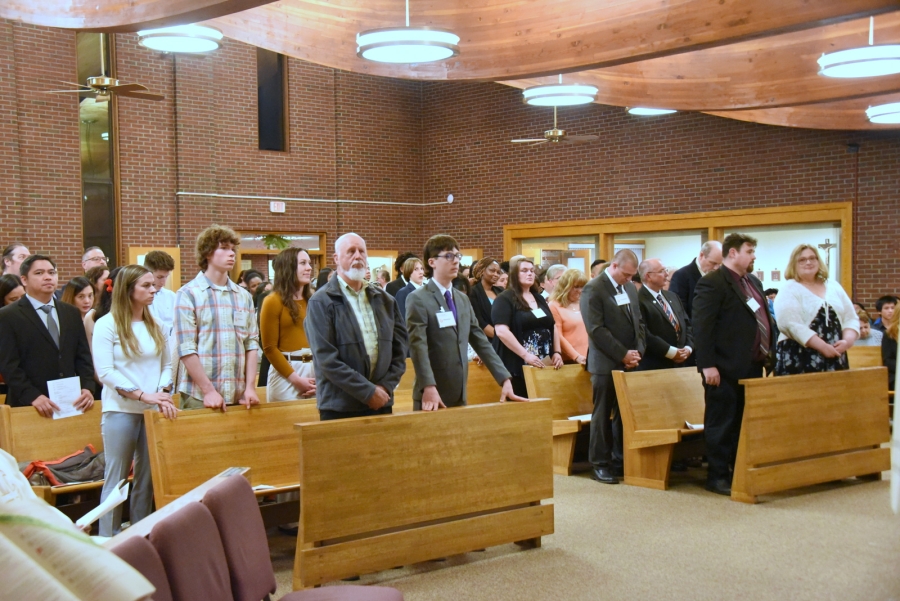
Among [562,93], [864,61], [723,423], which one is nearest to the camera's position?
[723,423]

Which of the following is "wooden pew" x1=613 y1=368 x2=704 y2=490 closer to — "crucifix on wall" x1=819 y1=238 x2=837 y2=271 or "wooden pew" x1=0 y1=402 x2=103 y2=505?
"wooden pew" x1=0 y1=402 x2=103 y2=505

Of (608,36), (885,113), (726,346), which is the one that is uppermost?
(608,36)

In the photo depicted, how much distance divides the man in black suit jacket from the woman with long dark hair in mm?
2788

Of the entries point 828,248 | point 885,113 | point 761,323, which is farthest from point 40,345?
point 828,248

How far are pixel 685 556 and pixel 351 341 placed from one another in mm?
2038

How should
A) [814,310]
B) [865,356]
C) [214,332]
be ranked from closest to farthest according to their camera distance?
[214,332] < [814,310] < [865,356]

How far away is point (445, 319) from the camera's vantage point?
470 cm

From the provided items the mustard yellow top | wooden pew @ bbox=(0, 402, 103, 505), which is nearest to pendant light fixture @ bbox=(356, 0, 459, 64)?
the mustard yellow top

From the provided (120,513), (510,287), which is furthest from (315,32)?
(120,513)

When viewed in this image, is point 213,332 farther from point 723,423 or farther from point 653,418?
point 723,423

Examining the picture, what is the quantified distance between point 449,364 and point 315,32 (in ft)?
16.7

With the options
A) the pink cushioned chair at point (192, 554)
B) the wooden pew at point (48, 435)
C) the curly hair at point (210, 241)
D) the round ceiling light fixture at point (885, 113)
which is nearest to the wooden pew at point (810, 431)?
the curly hair at point (210, 241)

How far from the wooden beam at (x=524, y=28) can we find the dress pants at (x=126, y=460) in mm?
4996

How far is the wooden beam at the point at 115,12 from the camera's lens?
6.04 m
